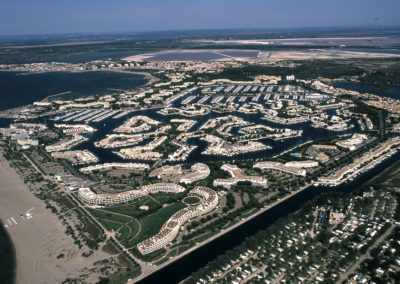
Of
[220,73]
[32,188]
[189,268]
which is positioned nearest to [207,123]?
[32,188]

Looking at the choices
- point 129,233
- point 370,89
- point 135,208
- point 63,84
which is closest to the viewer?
point 129,233

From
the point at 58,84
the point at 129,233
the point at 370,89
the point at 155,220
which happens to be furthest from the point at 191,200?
the point at 58,84

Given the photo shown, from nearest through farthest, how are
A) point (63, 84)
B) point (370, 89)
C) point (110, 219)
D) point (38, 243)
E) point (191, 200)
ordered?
point (38, 243) → point (110, 219) → point (191, 200) → point (370, 89) → point (63, 84)

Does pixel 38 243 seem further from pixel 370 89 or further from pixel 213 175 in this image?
pixel 370 89

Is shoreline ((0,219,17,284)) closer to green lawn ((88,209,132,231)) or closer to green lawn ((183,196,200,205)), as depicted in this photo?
green lawn ((88,209,132,231))

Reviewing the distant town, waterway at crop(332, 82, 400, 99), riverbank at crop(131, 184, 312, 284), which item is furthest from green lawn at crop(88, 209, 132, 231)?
waterway at crop(332, 82, 400, 99)
